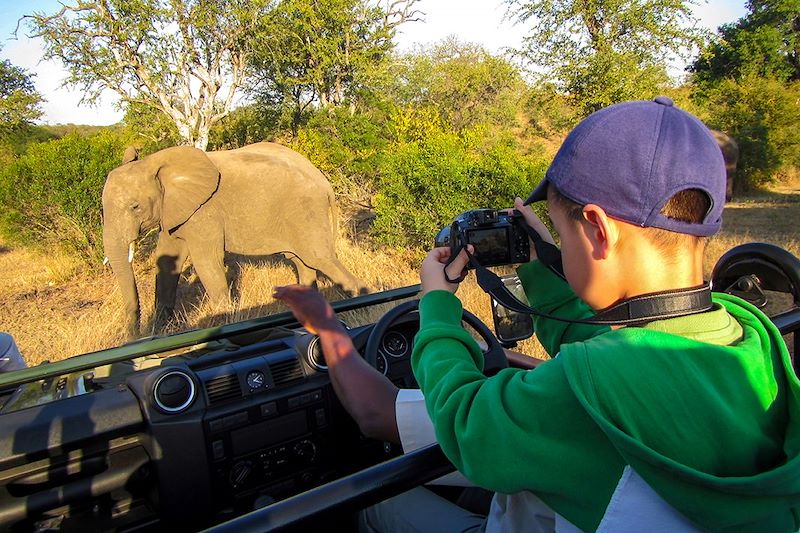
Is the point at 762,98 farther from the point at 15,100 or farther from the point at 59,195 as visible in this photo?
the point at 15,100

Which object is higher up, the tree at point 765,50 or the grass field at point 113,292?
the tree at point 765,50

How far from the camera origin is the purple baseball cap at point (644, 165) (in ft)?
3.57

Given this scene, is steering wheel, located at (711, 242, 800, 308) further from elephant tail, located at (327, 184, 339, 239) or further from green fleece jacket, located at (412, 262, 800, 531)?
elephant tail, located at (327, 184, 339, 239)

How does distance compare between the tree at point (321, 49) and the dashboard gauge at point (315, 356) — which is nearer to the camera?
the dashboard gauge at point (315, 356)

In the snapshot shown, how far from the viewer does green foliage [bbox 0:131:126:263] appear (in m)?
9.61

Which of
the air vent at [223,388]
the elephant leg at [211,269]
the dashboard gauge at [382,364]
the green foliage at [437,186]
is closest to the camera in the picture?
the air vent at [223,388]

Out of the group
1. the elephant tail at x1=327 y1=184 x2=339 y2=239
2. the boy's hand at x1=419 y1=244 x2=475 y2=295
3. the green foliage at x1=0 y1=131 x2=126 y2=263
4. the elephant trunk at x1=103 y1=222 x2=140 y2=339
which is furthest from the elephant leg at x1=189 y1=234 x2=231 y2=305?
the boy's hand at x1=419 y1=244 x2=475 y2=295

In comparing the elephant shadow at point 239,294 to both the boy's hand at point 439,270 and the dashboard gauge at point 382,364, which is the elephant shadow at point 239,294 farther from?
the boy's hand at point 439,270

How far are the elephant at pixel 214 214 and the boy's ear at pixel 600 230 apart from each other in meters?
6.19

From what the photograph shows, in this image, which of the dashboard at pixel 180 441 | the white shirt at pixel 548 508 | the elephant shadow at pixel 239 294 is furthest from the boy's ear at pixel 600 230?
the elephant shadow at pixel 239 294

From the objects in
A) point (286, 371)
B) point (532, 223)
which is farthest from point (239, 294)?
point (532, 223)

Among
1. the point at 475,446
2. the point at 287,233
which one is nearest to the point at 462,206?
the point at 287,233

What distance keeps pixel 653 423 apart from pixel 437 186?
749 cm

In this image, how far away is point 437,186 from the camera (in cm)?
831
